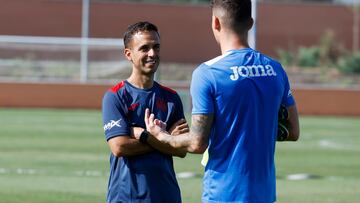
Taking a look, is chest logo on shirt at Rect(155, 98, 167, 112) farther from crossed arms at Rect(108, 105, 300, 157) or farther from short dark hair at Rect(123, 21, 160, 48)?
short dark hair at Rect(123, 21, 160, 48)

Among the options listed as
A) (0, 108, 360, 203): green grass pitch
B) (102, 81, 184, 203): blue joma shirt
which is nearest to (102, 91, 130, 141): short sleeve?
(102, 81, 184, 203): blue joma shirt

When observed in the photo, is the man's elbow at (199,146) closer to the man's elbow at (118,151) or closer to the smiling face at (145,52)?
the man's elbow at (118,151)

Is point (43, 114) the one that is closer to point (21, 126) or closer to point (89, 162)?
point (21, 126)

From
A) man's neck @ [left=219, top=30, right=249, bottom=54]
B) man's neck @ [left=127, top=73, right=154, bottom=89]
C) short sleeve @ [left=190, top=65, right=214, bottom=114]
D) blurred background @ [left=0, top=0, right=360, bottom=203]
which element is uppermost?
man's neck @ [left=219, top=30, right=249, bottom=54]

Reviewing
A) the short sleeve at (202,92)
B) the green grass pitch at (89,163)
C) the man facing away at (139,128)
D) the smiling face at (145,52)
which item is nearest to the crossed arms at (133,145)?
the man facing away at (139,128)

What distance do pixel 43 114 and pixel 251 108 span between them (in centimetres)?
2152

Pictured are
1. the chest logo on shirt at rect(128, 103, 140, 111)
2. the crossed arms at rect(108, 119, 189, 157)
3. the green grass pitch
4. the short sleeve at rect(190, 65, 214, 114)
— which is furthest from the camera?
the green grass pitch

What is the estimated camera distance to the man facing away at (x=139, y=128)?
21.9 ft

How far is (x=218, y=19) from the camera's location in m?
5.88

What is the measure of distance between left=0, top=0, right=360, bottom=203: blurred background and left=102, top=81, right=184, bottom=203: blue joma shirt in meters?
5.20

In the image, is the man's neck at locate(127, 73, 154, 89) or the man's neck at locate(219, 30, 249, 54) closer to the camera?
the man's neck at locate(219, 30, 249, 54)

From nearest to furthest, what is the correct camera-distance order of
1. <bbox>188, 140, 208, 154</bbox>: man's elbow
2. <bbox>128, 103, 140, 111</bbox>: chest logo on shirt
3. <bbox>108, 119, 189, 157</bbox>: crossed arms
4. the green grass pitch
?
1. <bbox>188, 140, 208, 154</bbox>: man's elbow
2. <bbox>108, 119, 189, 157</bbox>: crossed arms
3. <bbox>128, 103, 140, 111</bbox>: chest logo on shirt
4. the green grass pitch

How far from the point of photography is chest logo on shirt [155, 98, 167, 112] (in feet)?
22.2

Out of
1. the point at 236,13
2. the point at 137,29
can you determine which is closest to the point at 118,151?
the point at 137,29
